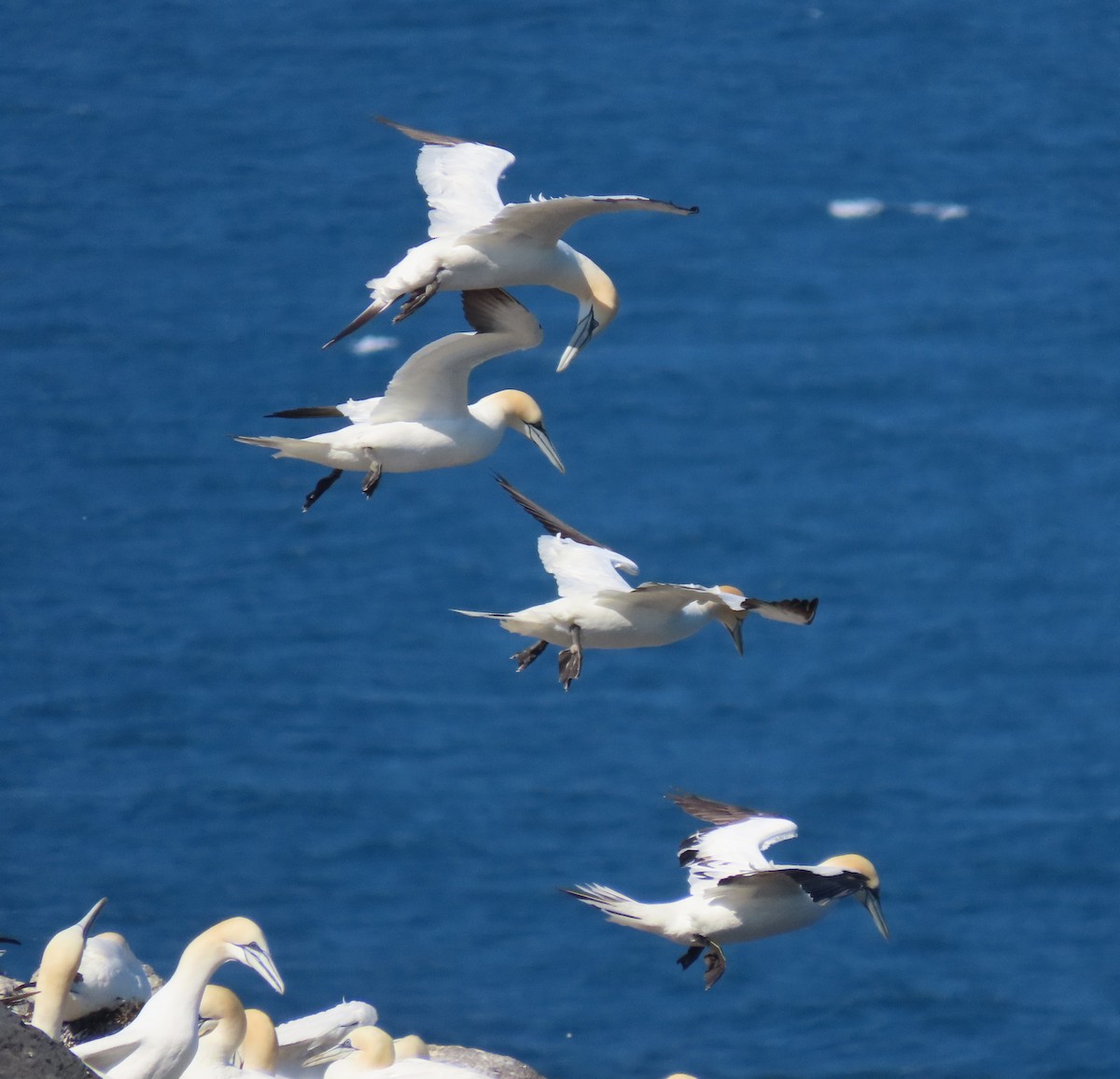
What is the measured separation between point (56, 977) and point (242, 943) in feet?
2.68

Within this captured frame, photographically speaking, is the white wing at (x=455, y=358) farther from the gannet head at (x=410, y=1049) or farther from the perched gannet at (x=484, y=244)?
the gannet head at (x=410, y=1049)

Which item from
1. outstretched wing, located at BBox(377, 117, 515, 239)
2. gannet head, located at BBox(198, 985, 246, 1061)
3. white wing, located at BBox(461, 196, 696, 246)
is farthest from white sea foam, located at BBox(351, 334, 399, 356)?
white wing, located at BBox(461, 196, 696, 246)

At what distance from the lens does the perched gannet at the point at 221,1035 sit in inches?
412

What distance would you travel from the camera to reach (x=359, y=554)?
29.1 m

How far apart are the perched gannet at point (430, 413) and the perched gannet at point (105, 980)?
294 centimetres

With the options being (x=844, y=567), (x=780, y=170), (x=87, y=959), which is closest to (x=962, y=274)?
(x=780, y=170)

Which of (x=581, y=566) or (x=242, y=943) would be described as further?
(x=581, y=566)

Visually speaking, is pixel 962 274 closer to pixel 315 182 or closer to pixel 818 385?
pixel 818 385

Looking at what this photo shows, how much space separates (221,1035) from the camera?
10.6 metres

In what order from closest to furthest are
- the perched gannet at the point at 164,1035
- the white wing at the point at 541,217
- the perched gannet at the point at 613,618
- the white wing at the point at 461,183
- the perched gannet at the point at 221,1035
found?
the white wing at the point at 541,217 < the perched gannet at the point at 164,1035 < the perched gannet at the point at 613,618 < the white wing at the point at 461,183 < the perched gannet at the point at 221,1035

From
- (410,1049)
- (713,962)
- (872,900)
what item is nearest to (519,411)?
(713,962)

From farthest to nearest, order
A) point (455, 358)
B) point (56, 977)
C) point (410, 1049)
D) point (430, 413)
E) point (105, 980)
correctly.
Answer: point (410, 1049), point (105, 980), point (56, 977), point (430, 413), point (455, 358)

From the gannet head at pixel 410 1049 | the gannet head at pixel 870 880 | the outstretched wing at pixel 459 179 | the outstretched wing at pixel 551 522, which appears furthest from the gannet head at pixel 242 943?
the outstretched wing at pixel 459 179

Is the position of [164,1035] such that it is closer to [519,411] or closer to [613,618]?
[613,618]
